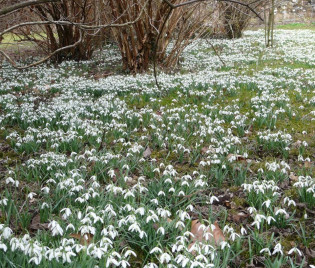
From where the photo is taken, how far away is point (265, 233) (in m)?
2.48

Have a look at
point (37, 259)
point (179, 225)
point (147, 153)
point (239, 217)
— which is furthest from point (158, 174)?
point (37, 259)

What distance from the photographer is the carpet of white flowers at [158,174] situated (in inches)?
83.0

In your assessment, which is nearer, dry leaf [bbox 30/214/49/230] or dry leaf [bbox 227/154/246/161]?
dry leaf [bbox 30/214/49/230]

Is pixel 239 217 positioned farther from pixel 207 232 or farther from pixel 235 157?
pixel 235 157

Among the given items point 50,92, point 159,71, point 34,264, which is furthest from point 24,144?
point 159,71

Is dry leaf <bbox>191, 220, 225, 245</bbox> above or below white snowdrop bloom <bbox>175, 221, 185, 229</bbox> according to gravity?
below

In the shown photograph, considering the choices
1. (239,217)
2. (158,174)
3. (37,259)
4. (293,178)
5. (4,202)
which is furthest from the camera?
(158,174)

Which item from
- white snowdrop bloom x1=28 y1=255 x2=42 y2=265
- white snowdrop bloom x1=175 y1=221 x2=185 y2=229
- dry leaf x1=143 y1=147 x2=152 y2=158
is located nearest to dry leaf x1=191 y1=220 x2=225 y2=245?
white snowdrop bloom x1=175 y1=221 x2=185 y2=229

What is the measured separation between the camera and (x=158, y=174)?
3.49 meters

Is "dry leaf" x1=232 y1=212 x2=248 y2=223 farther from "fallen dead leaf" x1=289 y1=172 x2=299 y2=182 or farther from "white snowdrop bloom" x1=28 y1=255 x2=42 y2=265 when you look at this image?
"white snowdrop bloom" x1=28 y1=255 x2=42 y2=265

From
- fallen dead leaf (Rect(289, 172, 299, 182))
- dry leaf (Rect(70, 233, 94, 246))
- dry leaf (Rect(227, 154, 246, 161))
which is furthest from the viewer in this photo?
dry leaf (Rect(227, 154, 246, 161))

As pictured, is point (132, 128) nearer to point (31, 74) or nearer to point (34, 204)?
point (34, 204)

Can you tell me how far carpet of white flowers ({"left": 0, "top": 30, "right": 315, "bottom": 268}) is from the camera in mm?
2109

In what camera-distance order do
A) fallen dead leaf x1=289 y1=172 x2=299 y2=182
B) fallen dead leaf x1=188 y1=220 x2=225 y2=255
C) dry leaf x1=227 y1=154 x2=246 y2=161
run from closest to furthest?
1. fallen dead leaf x1=188 y1=220 x2=225 y2=255
2. fallen dead leaf x1=289 y1=172 x2=299 y2=182
3. dry leaf x1=227 y1=154 x2=246 y2=161
